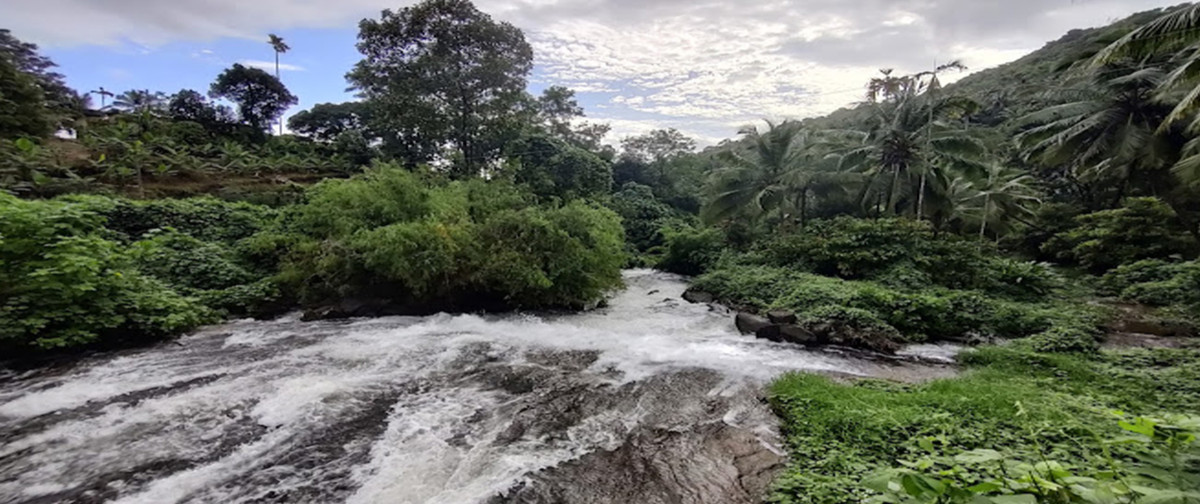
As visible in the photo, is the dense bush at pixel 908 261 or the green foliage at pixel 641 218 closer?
the dense bush at pixel 908 261

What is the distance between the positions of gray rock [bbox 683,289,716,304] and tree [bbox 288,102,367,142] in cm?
2897

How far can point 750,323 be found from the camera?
34.0 ft

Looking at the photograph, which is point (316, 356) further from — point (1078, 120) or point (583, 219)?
point (1078, 120)

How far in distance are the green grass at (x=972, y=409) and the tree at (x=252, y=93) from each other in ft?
113

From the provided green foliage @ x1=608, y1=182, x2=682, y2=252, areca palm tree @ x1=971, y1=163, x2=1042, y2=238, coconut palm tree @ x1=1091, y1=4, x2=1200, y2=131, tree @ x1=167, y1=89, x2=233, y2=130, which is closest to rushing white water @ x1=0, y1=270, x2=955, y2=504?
coconut palm tree @ x1=1091, y1=4, x2=1200, y2=131

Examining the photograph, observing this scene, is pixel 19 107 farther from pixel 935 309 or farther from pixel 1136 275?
pixel 1136 275

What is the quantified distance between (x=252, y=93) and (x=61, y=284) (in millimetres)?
28257

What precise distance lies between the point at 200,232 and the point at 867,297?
56.0 ft

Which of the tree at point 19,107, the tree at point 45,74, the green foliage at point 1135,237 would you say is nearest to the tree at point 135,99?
the tree at point 45,74

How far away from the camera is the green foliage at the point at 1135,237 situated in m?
14.5

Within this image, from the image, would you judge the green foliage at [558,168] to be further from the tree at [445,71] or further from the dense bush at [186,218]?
the dense bush at [186,218]

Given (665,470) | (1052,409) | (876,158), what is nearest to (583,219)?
(665,470)

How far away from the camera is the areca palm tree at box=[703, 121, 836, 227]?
20.2m

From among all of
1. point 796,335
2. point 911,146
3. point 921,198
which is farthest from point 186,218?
point 911,146
